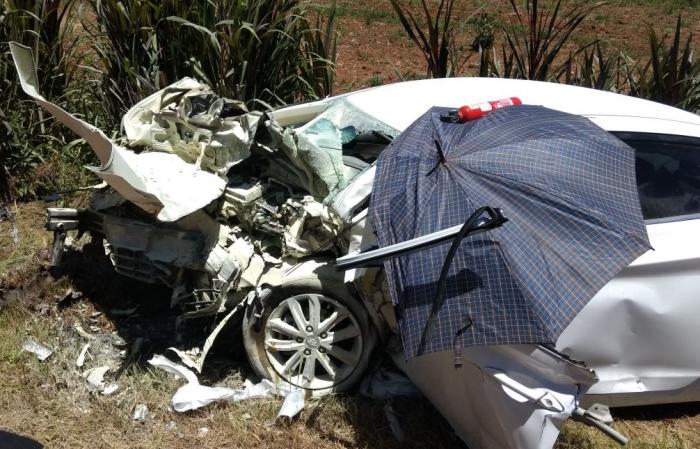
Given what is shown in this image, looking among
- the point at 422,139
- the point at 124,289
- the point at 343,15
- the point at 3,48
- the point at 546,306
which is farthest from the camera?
the point at 343,15

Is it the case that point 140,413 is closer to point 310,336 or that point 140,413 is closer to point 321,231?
point 310,336

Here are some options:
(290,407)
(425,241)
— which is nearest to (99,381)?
(290,407)

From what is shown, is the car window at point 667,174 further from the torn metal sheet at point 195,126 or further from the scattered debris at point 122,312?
the scattered debris at point 122,312

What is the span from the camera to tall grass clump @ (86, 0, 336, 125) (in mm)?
6262

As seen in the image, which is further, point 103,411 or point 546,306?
point 103,411

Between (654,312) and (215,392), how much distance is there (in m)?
2.21

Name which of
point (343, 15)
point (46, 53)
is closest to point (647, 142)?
point (46, 53)

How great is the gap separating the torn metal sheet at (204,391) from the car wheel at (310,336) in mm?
60

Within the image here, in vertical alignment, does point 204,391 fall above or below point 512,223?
below

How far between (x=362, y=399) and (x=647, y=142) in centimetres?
196

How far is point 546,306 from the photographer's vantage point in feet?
10.9

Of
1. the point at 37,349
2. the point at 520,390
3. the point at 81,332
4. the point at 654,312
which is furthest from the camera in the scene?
the point at 81,332

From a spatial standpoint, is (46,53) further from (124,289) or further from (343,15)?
(343,15)

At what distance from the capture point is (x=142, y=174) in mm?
4172
